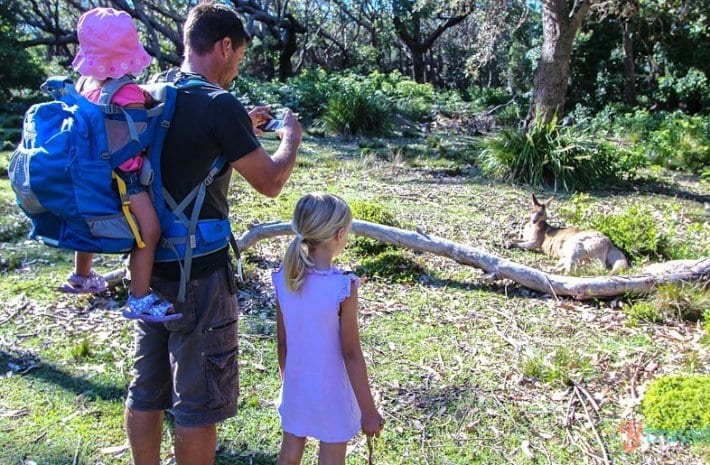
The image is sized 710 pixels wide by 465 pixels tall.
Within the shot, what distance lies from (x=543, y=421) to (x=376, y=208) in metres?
3.91

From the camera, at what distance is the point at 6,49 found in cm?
Answer: 1902

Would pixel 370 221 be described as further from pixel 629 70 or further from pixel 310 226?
pixel 629 70

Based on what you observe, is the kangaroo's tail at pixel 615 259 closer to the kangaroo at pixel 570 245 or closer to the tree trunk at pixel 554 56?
the kangaroo at pixel 570 245

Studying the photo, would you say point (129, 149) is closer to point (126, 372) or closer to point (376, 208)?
point (126, 372)

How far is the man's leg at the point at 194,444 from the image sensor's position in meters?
2.68

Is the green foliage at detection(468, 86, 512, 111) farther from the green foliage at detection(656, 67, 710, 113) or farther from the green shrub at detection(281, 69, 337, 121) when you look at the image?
the green shrub at detection(281, 69, 337, 121)

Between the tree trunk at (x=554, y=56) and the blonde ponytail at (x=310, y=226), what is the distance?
9.67m

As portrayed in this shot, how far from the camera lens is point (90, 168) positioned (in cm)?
232

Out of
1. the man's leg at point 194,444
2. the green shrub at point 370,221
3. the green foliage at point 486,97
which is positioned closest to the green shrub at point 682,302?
the green shrub at point 370,221

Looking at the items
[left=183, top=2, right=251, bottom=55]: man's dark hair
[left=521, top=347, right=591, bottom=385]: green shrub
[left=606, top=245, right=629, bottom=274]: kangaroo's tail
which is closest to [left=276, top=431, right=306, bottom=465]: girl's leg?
[left=183, top=2, right=251, bottom=55]: man's dark hair

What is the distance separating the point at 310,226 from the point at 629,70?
21246 mm

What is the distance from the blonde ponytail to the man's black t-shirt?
0.33m

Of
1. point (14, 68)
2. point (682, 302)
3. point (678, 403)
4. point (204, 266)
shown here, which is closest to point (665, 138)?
point (682, 302)

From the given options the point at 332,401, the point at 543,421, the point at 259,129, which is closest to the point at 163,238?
the point at 259,129
